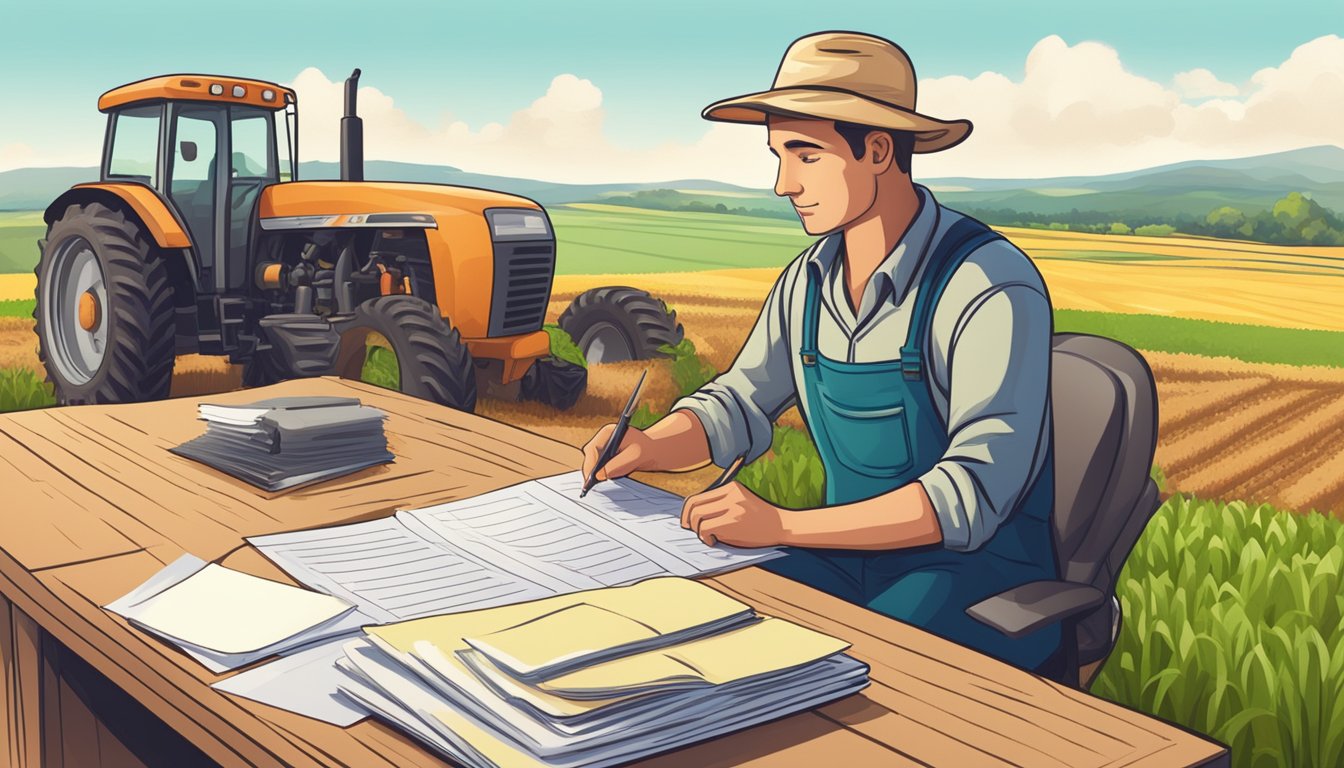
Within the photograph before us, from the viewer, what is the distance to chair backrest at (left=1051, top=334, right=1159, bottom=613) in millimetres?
1873

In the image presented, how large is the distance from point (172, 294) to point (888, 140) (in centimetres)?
497

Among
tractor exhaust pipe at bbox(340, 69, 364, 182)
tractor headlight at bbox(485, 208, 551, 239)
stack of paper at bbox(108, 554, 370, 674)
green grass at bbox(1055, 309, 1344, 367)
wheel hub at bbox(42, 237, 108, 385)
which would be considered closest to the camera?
stack of paper at bbox(108, 554, 370, 674)

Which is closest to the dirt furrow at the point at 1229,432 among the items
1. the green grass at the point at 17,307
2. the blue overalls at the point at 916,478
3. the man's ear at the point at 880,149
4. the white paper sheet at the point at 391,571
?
the blue overalls at the point at 916,478

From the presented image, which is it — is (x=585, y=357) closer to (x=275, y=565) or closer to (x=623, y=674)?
(x=275, y=565)

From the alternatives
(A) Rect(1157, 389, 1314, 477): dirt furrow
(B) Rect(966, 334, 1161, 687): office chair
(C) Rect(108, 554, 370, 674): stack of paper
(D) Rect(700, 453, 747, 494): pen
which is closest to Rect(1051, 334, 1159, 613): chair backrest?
(B) Rect(966, 334, 1161, 687): office chair

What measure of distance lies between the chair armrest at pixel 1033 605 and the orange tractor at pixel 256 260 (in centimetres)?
418

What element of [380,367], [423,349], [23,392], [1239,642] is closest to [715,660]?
[1239,642]

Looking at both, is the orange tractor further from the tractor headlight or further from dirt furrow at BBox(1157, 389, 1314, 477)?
dirt furrow at BBox(1157, 389, 1314, 477)

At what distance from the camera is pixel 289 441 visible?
2.11 meters

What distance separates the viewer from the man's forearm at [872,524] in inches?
61.2

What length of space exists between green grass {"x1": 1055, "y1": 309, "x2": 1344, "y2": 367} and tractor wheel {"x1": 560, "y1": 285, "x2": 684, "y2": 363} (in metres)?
3.33

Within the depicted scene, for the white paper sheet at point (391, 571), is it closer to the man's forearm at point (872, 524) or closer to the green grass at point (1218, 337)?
the man's forearm at point (872, 524)

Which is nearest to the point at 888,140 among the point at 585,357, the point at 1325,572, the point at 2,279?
the point at 1325,572

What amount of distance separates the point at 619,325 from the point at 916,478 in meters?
5.72
